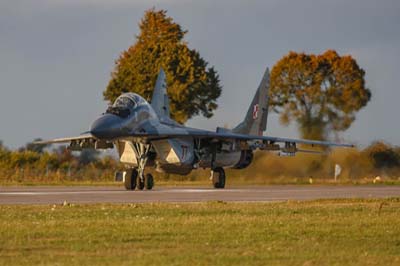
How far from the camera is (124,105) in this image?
3338 cm

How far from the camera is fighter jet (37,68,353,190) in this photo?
108 ft

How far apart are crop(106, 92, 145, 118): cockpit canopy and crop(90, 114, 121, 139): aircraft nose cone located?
382 millimetres

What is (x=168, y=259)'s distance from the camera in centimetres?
1255

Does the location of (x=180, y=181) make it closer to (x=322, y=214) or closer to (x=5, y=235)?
(x=322, y=214)

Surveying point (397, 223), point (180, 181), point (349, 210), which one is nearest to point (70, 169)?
point (180, 181)

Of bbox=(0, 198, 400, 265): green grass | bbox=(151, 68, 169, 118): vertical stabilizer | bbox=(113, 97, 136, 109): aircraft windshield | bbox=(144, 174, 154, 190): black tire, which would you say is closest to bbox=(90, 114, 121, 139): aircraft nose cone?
bbox=(113, 97, 136, 109): aircraft windshield

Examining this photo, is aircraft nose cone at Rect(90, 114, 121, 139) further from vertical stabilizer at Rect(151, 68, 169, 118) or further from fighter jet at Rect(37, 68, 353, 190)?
vertical stabilizer at Rect(151, 68, 169, 118)

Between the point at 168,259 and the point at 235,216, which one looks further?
the point at 235,216

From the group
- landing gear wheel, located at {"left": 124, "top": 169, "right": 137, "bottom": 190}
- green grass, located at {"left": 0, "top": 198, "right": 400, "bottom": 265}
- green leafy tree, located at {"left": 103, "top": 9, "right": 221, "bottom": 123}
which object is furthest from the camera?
green leafy tree, located at {"left": 103, "top": 9, "right": 221, "bottom": 123}

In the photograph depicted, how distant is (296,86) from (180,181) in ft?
50.6

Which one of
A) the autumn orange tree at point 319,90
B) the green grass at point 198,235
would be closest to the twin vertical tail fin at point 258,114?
the autumn orange tree at point 319,90

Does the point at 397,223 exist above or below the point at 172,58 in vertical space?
below

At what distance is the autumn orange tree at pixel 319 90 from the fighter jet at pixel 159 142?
13.2ft

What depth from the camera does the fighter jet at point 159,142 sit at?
33031mm
